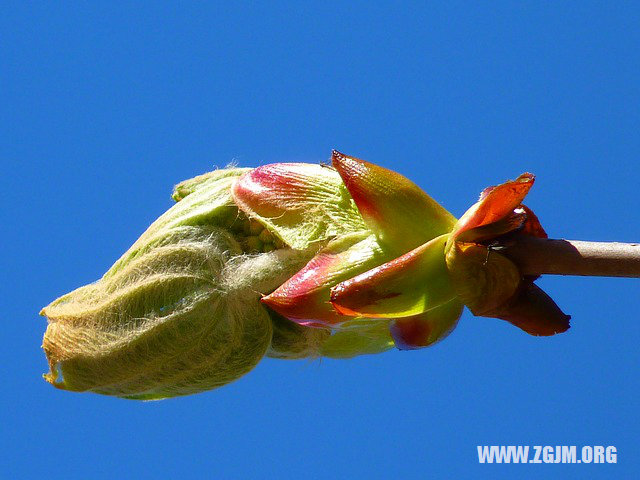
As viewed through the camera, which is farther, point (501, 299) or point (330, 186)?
point (330, 186)

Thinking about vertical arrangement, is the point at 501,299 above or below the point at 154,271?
below

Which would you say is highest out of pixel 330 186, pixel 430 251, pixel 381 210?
→ pixel 330 186

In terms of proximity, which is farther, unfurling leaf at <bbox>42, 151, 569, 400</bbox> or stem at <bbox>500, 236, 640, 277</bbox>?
unfurling leaf at <bbox>42, 151, 569, 400</bbox>

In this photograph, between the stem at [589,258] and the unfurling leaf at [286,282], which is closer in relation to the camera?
the stem at [589,258]

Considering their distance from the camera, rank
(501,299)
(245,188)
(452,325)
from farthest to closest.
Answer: (245,188)
(452,325)
(501,299)

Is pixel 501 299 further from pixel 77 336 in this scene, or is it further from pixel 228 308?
pixel 77 336

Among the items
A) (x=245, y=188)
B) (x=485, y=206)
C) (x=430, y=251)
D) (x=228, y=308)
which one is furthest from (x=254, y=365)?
(x=485, y=206)

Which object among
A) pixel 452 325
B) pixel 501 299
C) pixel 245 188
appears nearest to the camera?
pixel 501 299

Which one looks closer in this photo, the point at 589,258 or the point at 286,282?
the point at 589,258
